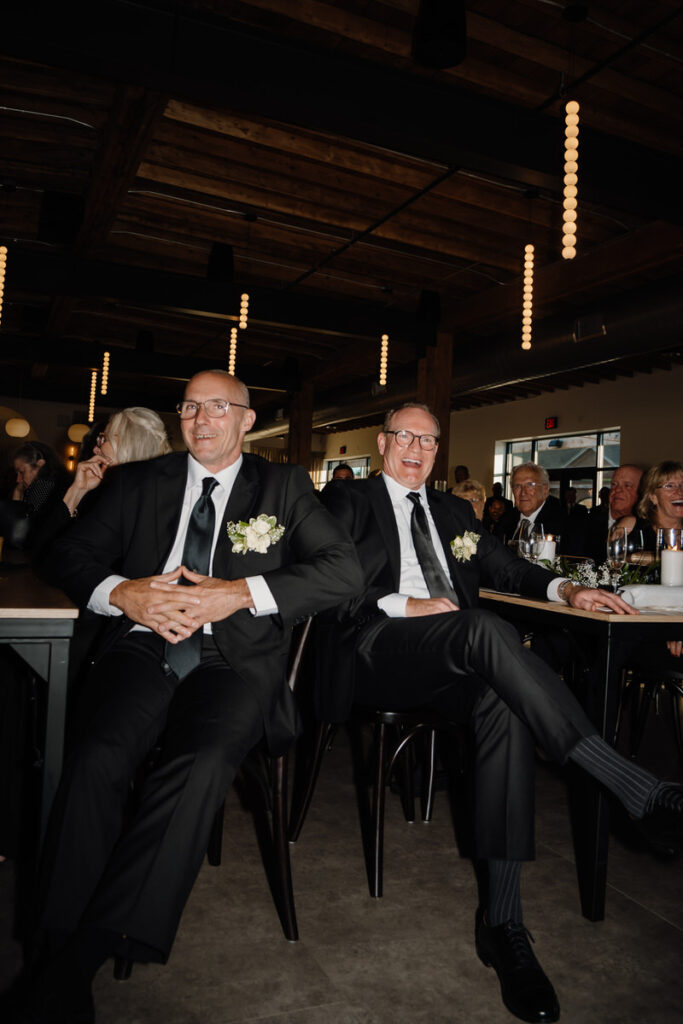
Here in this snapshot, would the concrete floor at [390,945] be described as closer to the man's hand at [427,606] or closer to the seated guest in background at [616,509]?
the man's hand at [427,606]

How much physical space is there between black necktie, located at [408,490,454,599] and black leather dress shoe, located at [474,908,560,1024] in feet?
3.14

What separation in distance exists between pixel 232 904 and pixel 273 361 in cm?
1097

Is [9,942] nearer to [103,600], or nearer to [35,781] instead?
[35,781]

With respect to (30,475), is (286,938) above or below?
below

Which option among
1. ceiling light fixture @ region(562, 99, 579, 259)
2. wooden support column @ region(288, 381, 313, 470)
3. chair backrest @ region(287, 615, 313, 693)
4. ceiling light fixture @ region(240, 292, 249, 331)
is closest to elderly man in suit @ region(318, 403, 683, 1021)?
chair backrest @ region(287, 615, 313, 693)

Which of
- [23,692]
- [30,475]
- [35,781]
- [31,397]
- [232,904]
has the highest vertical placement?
[31,397]

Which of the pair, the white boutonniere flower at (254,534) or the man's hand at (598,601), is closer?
the white boutonniere flower at (254,534)

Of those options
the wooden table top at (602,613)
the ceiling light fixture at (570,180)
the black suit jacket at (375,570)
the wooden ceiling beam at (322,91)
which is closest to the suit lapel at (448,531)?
the black suit jacket at (375,570)

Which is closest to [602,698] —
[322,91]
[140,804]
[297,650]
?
[297,650]

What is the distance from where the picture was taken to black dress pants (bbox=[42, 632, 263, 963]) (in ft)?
4.50

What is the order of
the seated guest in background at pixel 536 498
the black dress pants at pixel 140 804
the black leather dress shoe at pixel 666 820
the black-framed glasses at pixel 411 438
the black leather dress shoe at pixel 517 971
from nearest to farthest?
the black dress pants at pixel 140 804 < the black leather dress shoe at pixel 517 971 < the black leather dress shoe at pixel 666 820 < the black-framed glasses at pixel 411 438 < the seated guest in background at pixel 536 498

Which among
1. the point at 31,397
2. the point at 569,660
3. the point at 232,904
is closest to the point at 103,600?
the point at 232,904

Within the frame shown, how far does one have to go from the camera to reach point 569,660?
11.8 feet

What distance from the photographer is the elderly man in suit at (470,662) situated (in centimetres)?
168
